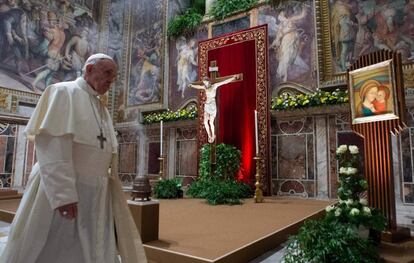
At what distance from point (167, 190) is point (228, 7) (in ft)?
19.5

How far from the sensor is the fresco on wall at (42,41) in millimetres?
10297

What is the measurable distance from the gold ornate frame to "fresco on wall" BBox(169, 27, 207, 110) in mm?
753

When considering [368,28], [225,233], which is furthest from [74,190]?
[368,28]

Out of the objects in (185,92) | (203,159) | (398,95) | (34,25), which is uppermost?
(34,25)

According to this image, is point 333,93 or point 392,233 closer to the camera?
point 392,233

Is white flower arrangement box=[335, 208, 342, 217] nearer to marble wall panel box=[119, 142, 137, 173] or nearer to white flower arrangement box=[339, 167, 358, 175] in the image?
white flower arrangement box=[339, 167, 358, 175]

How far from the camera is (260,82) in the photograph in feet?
28.5

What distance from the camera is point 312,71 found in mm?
8234

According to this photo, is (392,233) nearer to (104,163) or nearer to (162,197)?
(104,163)

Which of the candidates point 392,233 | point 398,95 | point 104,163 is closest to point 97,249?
point 104,163

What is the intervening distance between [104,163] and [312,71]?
7066mm

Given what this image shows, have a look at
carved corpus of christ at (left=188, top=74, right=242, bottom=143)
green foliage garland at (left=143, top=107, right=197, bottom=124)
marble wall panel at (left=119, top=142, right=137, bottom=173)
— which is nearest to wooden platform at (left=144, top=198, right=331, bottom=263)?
carved corpus of christ at (left=188, top=74, right=242, bottom=143)

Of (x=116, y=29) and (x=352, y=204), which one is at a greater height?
(x=116, y=29)

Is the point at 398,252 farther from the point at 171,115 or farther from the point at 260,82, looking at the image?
the point at 171,115
